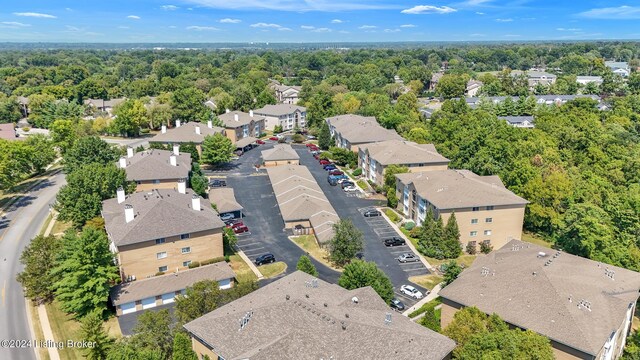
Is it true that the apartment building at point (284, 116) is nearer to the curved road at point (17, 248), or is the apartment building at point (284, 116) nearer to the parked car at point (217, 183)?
the parked car at point (217, 183)

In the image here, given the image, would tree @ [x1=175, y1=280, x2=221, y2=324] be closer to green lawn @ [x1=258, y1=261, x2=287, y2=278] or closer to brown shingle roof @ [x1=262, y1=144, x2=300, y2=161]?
green lawn @ [x1=258, y1=261, x2=287, y2=278]

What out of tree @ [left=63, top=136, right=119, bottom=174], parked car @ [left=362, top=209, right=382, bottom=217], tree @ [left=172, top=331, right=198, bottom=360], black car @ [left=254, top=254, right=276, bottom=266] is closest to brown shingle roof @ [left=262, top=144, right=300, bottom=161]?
parked car @ [left=362, top=209, right=382, bottom=217]

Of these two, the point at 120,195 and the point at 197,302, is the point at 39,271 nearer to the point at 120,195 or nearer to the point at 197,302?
the point at 120,195

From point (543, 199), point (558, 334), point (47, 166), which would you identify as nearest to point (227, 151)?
point (47, 166)

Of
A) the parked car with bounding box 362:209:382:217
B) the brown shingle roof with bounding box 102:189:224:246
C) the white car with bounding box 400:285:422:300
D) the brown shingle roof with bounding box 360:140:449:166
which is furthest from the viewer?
the brown shingle roof with bounding box 360:140:449:166

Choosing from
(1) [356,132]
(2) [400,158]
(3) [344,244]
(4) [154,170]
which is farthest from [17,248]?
(1) [356,132]
